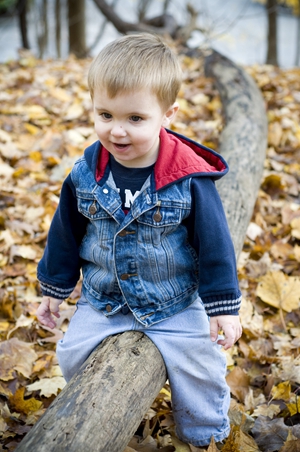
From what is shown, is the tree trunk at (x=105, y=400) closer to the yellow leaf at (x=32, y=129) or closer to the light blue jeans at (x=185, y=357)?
the light blue jeans at (x=185, y=357)

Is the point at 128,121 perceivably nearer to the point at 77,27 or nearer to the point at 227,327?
the point at 227,327

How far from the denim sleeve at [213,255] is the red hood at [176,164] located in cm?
5

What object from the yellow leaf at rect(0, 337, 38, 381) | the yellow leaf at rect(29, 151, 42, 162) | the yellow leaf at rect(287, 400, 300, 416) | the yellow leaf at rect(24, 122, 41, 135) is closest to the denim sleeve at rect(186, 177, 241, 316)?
the yellow leaf at rect(287, 400, 300, 416)

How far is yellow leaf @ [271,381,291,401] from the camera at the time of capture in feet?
7.16

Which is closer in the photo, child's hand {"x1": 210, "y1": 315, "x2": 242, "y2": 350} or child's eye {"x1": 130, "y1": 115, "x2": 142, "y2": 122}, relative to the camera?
child's eye {"x1": 130, "y1": 115, "x2": 142, "y2": 122}

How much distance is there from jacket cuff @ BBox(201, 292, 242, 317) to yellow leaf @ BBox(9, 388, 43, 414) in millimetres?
946

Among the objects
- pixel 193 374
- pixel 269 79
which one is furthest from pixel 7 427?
pixel 269 79

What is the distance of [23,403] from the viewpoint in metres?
2.14

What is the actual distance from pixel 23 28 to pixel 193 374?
11.5m

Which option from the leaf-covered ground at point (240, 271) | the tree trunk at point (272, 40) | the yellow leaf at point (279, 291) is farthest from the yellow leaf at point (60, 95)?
the tree trunk at point (272, 40)

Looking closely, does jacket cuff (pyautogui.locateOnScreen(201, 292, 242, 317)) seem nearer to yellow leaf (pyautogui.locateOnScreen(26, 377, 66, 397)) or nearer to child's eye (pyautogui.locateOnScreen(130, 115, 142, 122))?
child's eye (pyautogui.locateOnScreen(130, 115, 142, 122))

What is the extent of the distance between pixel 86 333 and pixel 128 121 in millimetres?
846

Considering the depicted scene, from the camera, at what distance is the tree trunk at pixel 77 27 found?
10.1 metres

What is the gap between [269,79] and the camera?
6.36 metres
